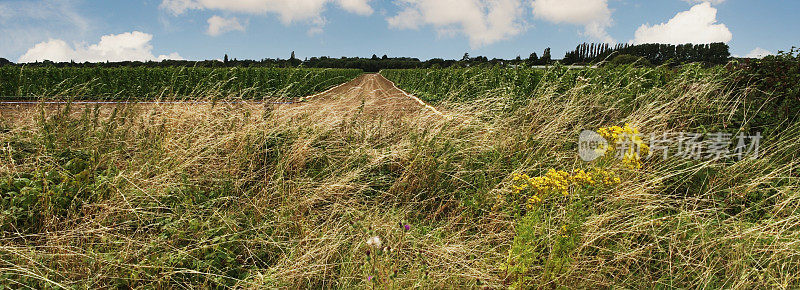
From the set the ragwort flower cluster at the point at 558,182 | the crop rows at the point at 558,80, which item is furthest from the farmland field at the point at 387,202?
the crop rows at the point at 558,80

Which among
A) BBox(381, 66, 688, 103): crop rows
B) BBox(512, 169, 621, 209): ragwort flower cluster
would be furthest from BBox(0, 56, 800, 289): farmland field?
BBox(381, 66, 688, 103): crop rows

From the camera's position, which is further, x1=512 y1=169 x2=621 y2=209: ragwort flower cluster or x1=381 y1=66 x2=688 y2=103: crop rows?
x1=381 y1=66 x2=688 y2=103: crop rows

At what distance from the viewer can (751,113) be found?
4188 millimetres

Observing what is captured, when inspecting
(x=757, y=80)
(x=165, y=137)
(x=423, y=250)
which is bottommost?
(x=423, y=250)

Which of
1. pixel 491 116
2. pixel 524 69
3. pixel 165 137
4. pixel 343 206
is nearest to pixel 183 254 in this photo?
pixel 343 206

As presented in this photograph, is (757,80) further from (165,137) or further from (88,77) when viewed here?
(88,77)

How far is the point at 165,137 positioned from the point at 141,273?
1.99 m

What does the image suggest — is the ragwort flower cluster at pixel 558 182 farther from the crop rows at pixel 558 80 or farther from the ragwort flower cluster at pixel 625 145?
the crop rows at pixel 558 80

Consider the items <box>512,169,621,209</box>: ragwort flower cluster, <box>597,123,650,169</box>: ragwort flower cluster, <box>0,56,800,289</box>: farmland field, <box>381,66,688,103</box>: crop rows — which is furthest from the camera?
<box>381,66,688,103</box>: crop rows

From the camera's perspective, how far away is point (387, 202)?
125 inches

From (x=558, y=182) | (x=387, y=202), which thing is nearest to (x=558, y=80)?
(x=558, y=182)

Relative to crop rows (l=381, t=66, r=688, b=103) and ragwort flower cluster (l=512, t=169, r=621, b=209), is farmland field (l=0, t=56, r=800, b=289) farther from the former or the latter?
crop rows (l=381, t=66, r=688, b=103)

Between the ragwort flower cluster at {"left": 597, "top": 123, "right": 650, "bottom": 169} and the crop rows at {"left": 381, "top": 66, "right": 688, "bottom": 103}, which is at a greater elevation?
the crop rows at {"left": 381, "top": 66, "right": 688, "bottom": 103}

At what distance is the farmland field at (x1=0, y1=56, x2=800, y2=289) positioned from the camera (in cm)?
210
